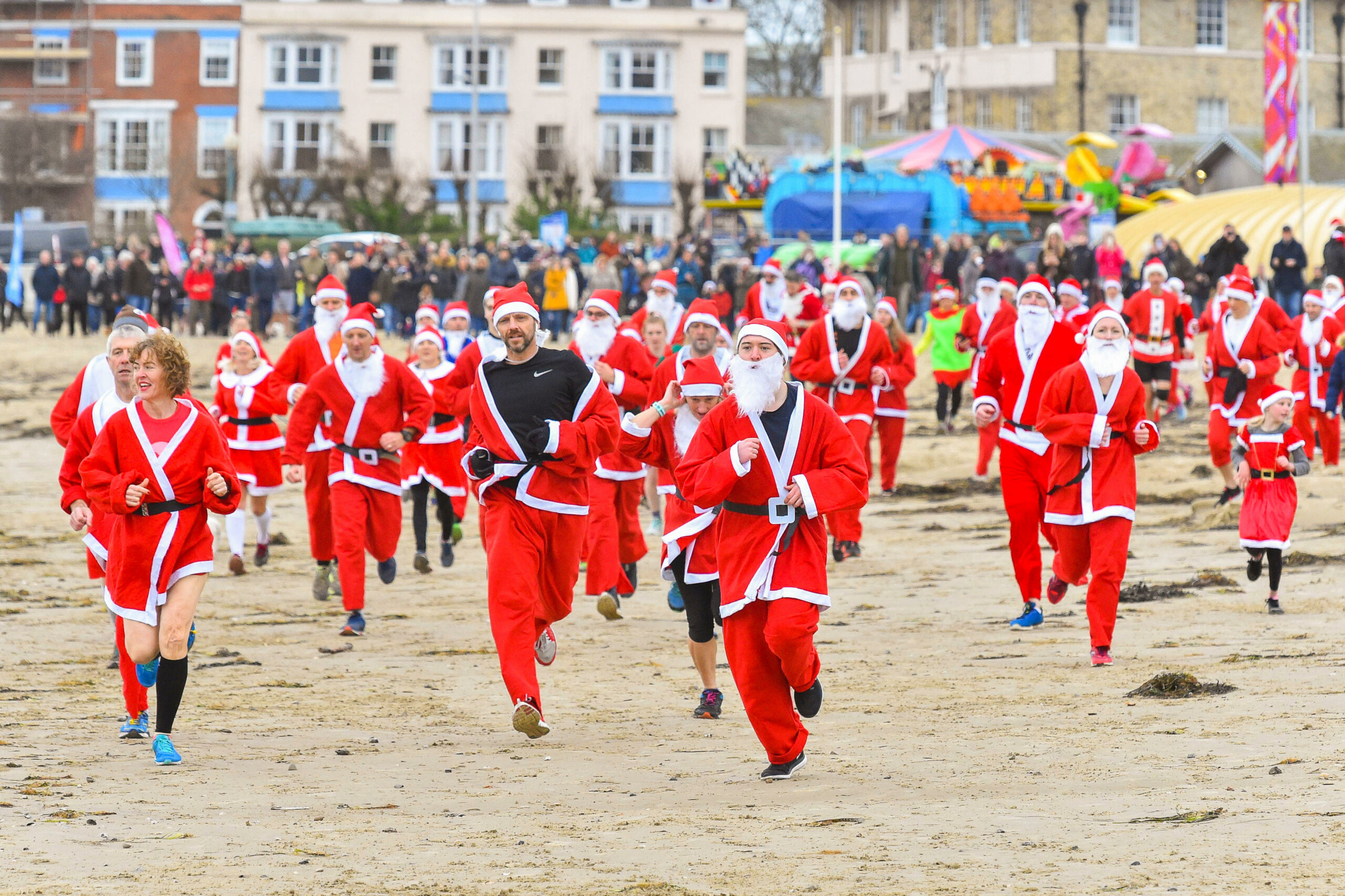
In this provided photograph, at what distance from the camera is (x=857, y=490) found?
25.8 feet

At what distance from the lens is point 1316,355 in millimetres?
18844

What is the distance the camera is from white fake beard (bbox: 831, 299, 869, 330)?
16.1m

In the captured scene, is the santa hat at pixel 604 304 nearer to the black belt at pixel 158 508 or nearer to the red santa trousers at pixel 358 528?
the red santa trousers at pixel 358 528

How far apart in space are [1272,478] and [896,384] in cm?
518

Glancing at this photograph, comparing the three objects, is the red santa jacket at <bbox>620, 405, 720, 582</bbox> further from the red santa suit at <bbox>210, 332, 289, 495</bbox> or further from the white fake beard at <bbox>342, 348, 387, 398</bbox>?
the red santa suit at <bbox>210, 332, 289, 495</bbox>

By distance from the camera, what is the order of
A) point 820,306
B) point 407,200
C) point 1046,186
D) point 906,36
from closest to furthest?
point 820,306 < point 1046,186 < point 407,200 < point 906,36

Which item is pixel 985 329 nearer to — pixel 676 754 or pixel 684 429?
pixel 684 429

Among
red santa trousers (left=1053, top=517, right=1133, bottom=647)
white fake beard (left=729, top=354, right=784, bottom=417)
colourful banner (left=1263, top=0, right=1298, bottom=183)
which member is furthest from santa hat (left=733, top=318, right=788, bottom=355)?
colourful banner (left=1263, top=0, right=1298, bottom=183)

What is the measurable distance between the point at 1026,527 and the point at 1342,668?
8.40ft

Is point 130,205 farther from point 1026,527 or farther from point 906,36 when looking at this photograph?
point 1026,527

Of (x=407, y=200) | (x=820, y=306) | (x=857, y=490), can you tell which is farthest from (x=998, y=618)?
(x=407, y=200)

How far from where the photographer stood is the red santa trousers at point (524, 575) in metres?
8.92

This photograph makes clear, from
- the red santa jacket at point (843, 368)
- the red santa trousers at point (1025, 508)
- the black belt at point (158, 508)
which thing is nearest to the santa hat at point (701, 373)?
the red santa trousers at point (1025, 508)

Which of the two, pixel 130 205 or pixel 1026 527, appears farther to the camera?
pixel 130 205
